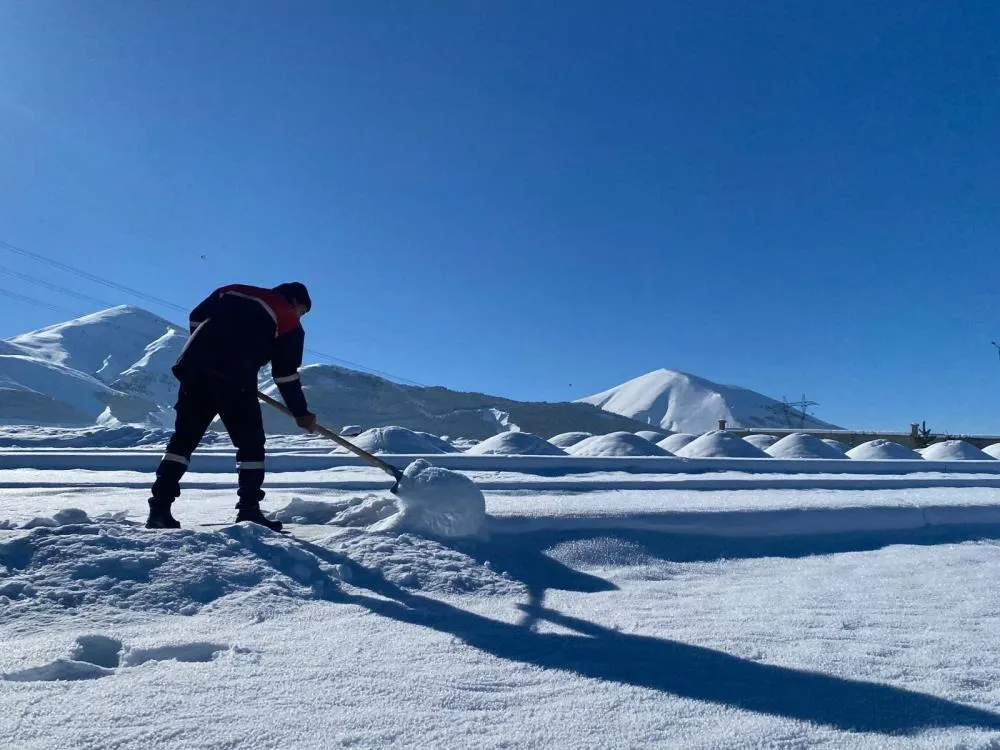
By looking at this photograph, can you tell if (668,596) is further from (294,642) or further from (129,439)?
(129,439)

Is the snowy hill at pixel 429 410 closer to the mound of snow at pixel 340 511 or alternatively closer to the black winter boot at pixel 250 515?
the mound of snow at pixel 340 511

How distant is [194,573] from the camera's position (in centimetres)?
219

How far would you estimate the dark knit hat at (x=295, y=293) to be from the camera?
3393 mm

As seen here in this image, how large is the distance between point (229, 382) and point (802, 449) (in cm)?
1245

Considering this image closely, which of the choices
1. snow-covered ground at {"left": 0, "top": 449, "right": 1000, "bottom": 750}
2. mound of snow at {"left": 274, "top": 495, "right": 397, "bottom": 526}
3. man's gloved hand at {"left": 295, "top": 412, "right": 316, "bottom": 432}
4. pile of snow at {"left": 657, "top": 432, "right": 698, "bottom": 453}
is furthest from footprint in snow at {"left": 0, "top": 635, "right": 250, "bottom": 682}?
pile of snow at {"left": 657, "top": 432, "right": 698, "bottom": 453}

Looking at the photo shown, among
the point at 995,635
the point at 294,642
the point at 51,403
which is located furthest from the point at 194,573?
the point at 51,403

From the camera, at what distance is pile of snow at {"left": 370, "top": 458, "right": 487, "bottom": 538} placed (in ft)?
9.59

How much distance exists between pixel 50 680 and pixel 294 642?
517 mm

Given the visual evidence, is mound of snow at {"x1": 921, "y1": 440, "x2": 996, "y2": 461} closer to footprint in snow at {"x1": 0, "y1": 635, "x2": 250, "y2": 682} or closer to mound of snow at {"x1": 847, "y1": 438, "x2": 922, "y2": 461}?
mound of snow at {"x1": 847, "y1": 438, "x2": 922, "y2": 461}

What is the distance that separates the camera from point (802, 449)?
13.4 meters

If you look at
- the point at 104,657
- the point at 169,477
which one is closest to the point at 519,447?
the point at 169,477

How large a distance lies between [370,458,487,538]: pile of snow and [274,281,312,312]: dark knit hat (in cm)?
108

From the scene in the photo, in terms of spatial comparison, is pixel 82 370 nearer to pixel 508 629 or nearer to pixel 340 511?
pixel 340 511

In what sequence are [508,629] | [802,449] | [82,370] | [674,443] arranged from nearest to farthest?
[508,629]
[802,449]
[674,443]
[82,370]
